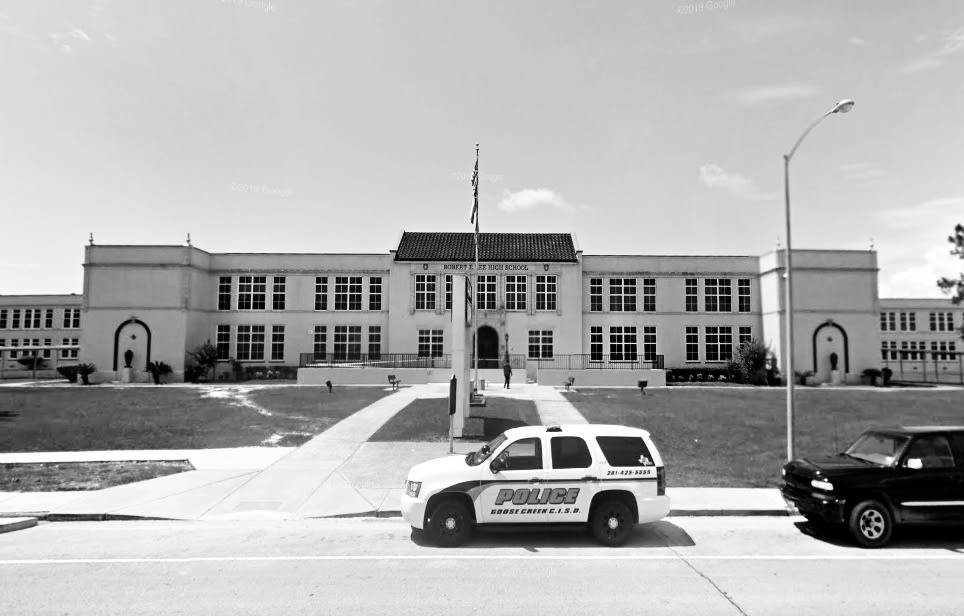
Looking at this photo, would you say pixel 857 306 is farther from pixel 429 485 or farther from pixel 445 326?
pixel 429 485

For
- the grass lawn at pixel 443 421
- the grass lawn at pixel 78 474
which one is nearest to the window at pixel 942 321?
the grass lawn at pixel 443 421

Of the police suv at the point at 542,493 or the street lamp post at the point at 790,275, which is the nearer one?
the police suv at the point at 542,493

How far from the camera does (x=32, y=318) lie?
70.6m

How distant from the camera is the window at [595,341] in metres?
48.0

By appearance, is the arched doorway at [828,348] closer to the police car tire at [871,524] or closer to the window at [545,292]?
the window at [545,292]

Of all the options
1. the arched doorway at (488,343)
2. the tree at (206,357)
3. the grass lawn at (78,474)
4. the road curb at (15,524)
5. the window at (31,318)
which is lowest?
the road curb at (15,524)

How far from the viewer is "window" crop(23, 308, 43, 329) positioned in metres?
70.4

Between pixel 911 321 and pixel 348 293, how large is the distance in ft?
220

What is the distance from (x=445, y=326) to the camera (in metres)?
47.0

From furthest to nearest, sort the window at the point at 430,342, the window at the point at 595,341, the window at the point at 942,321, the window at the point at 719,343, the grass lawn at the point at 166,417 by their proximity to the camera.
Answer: the window at the point at 942,321 < the window at the point at 719,343 < the window at the point at 595,341 < the window at the point at 430,342 < the grass lawn at the point at 166,417

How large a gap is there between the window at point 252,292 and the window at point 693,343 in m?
33.6

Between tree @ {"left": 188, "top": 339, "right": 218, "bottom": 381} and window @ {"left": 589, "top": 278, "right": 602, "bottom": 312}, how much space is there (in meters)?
28.9

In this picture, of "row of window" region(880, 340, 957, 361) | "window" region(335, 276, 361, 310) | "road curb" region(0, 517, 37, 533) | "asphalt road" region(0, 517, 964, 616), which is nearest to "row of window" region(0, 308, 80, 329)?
"window" region(335, 276, 361, 310)

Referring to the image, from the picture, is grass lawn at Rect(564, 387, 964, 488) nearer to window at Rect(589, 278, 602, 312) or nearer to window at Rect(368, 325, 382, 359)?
window at Rect(589, 278, 602, 312)
